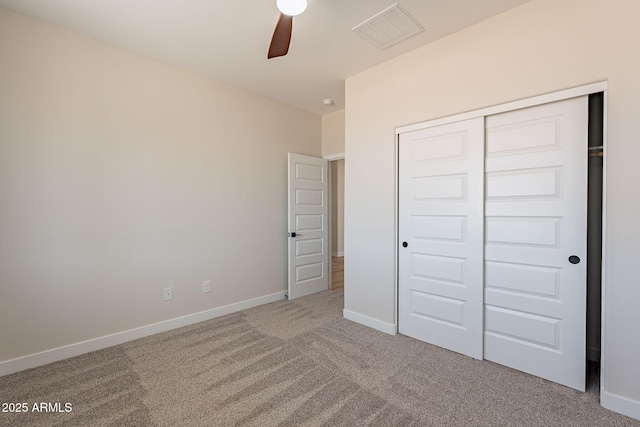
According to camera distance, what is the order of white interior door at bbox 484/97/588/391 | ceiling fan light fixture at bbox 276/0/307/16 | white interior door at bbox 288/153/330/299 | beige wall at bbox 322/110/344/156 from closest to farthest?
ceiling fan light fixture at bbox 276/0/307/16 < white interior door at bbox 484/97/588/391 < white interior door at bbox 288/153/330/299 < beige wall at bbox 322/110/344/156

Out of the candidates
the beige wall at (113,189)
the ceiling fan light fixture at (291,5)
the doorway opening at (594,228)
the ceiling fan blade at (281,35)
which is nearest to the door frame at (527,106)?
the doorway opening at (594,228)

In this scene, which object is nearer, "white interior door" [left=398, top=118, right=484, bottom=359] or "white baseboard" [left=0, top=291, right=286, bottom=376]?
"white baseboard" [left=0, top=291, right=286, bottom=376]

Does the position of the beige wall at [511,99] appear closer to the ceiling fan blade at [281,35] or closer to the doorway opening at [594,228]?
the doorway opening at [594,228]

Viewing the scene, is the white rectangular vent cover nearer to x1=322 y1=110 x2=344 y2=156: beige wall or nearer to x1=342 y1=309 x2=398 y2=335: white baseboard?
x1=322 y1=110 x2=344 y2=156: beige wall

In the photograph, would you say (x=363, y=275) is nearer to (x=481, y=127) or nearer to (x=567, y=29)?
(x=481, y=127)

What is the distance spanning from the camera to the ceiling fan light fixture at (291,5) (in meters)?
1.54

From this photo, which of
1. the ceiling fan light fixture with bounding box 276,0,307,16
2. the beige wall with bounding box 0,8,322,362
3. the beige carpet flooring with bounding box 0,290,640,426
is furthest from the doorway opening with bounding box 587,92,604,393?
the beige wall with bounding box 0,8,322,362

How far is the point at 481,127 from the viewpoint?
228cm

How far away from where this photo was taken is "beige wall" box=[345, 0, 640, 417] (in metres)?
1.67

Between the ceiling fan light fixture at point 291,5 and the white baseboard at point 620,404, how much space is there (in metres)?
2.99

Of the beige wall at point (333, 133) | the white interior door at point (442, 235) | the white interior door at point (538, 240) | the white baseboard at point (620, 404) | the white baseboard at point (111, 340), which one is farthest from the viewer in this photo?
the beige wall at point (333, 133)

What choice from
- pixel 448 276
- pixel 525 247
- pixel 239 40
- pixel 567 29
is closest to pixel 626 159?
pixel 525 247

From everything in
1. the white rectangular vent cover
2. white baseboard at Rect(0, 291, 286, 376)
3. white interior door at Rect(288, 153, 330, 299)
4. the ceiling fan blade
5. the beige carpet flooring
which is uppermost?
the white rectangular vent cover

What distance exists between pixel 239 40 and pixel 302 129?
1.80 metres
